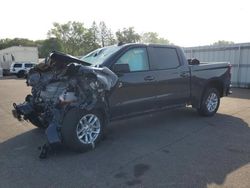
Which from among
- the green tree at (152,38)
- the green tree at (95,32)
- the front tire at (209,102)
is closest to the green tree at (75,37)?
the green tree at (95,32)

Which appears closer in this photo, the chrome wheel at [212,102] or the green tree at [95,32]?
the chrome wheel at [212,102]

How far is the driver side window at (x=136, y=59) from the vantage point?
18.7 ft

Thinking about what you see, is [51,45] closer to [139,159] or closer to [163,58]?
[163,58]

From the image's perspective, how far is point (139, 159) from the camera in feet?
14.9

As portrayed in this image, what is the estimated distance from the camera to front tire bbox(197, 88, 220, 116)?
7.41m

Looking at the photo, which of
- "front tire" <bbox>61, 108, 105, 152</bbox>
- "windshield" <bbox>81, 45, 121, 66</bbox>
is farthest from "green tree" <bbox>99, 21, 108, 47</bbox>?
"front tire" <bbox>61, 108, 105, 152</bbox>

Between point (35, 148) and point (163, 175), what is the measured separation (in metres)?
2.51

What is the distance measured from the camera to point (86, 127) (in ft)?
16.3

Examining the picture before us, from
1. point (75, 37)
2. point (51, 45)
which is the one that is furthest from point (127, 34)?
point (51, 45)

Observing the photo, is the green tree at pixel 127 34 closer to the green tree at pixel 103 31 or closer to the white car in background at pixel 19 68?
the green tree at pixel 103 31

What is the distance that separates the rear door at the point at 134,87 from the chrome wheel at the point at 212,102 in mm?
2079

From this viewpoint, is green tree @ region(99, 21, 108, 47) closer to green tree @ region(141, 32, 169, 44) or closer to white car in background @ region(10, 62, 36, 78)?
green tree @ region(141, 32, 169, 44)

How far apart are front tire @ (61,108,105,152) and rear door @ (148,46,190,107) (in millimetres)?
1769

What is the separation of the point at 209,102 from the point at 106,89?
12.0 feet
